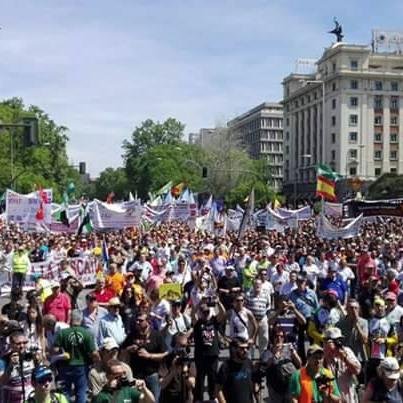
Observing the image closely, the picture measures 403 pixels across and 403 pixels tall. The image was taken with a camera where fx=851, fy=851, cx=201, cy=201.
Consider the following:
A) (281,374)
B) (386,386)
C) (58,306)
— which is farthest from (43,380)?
(58,306)

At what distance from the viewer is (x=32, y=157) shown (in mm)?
78062

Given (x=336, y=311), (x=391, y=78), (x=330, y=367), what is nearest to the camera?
(x=330, y=367)

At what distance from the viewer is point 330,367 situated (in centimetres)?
761

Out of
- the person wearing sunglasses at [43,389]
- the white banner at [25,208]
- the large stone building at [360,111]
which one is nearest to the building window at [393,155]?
the large stone building at [360,111]

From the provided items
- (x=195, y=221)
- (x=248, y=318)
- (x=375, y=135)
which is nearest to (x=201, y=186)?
(x=375, y=135)

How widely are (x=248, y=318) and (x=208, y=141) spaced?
343 feet

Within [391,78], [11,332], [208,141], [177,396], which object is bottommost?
[177,396]

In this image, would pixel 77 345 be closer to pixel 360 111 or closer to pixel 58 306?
pixel 58 306

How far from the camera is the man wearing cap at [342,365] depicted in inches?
295

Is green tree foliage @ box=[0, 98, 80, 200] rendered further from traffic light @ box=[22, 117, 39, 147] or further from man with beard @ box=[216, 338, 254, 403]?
man with beard @ box=[216, 338, 254, 403]

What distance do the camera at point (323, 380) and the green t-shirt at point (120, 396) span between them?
153cm

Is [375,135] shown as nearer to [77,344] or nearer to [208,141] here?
[208,141]

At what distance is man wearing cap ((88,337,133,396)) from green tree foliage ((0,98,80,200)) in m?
51.9

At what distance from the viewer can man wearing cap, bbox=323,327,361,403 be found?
24.6 ft
